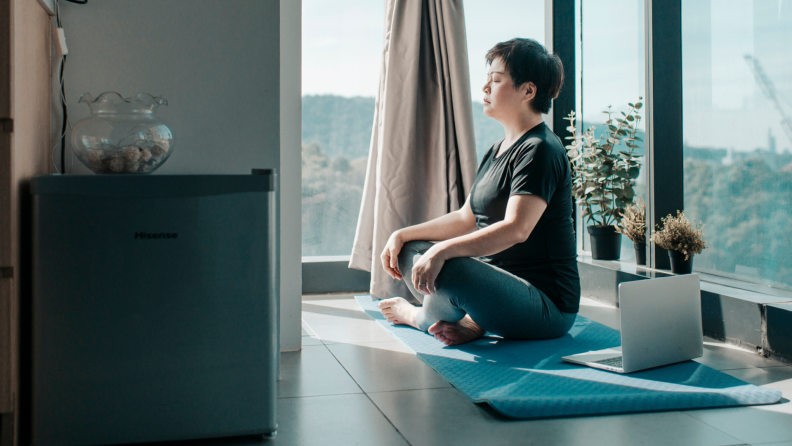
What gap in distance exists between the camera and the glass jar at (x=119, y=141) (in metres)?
1.31

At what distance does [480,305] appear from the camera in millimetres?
1765

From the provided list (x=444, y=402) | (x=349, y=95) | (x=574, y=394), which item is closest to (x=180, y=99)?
(x=444, y=402)

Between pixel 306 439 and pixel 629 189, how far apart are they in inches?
84.8

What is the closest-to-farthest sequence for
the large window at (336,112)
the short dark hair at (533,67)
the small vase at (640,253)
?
the short dark hair at (533,67) → the small vase at (640,253) → the large window at (336,112)

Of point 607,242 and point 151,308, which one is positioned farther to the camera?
point 607,242

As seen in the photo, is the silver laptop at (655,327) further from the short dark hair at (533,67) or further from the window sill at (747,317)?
the short dark hair at (533,67)

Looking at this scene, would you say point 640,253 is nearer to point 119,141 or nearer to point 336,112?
point 336,112

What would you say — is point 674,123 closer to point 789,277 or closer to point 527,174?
point 789,277

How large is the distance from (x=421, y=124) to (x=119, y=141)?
1.66 meters

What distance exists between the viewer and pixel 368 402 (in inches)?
56.7

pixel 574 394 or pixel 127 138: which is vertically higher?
pixel 127 138

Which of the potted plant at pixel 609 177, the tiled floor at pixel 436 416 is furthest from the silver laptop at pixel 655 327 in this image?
the potted plant at pixel 609 177

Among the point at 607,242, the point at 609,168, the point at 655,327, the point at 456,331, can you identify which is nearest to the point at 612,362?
the point at 655,327

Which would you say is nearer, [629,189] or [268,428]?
[268,428]
